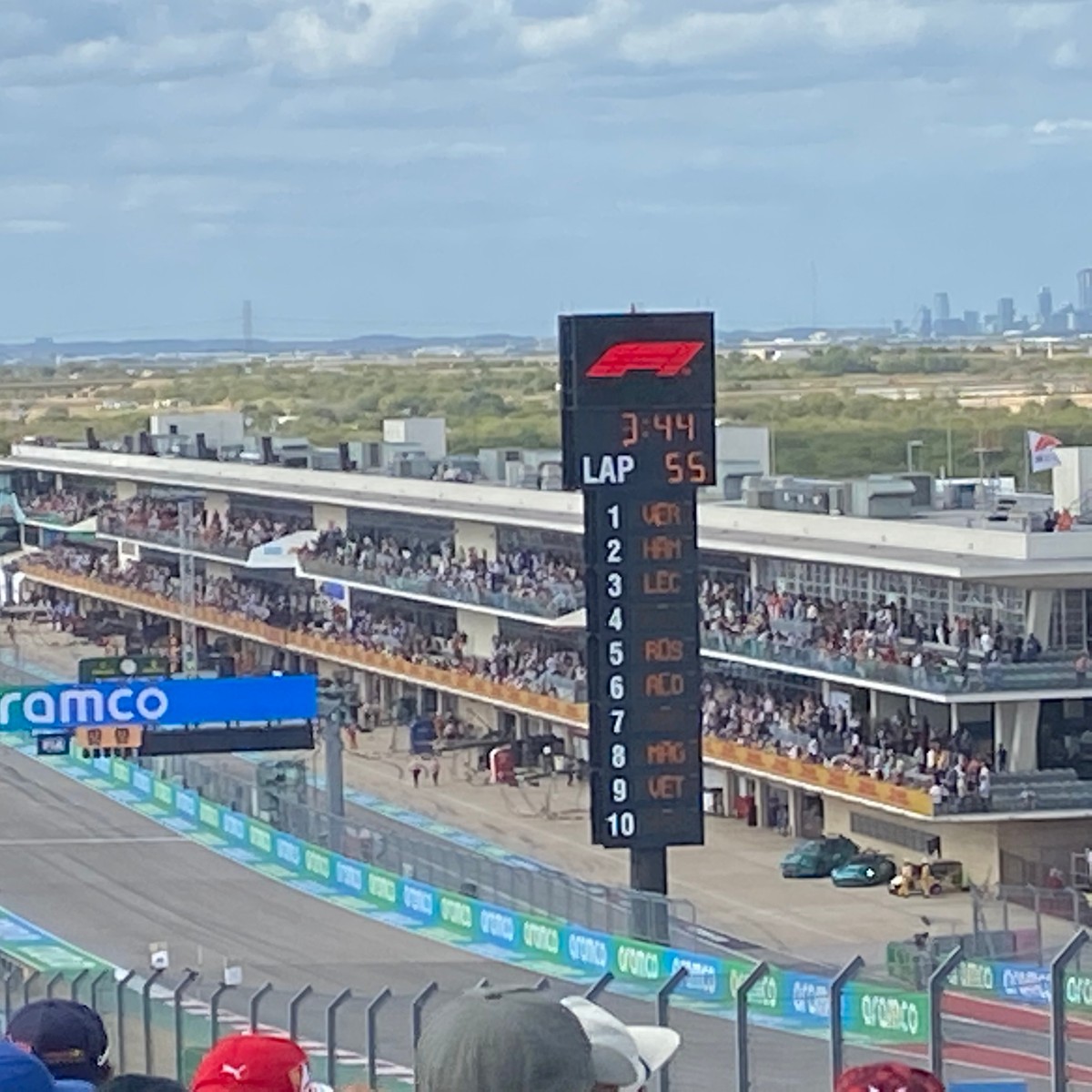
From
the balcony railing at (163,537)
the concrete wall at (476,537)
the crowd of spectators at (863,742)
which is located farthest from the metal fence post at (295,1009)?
the balcony railing at (163,537)

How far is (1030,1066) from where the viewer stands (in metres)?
14.4

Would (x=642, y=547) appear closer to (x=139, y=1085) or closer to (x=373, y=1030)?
(x=373, y=1030)

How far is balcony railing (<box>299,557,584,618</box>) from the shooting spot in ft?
193

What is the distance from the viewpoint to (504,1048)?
566 cm

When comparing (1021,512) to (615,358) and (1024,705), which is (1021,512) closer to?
(1024,705)

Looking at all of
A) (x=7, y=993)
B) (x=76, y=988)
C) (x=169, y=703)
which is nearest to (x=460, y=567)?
(x=169, y=703)

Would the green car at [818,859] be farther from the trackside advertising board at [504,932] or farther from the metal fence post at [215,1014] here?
the metal fence post at [215,1014]

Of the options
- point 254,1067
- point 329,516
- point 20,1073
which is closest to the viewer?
point 20,1073

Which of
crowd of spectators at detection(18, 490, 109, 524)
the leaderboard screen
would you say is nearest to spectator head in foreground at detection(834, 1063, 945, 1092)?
the leaderboard screen

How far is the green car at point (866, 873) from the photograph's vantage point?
44.0m

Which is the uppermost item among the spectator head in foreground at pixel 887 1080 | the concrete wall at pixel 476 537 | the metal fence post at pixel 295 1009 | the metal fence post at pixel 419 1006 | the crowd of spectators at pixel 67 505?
the spectator head in foreground at pixel 887 1080

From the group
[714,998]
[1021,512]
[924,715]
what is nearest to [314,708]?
[924,715]

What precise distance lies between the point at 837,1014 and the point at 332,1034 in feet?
9.67

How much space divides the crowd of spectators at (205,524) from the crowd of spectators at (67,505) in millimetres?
2990
